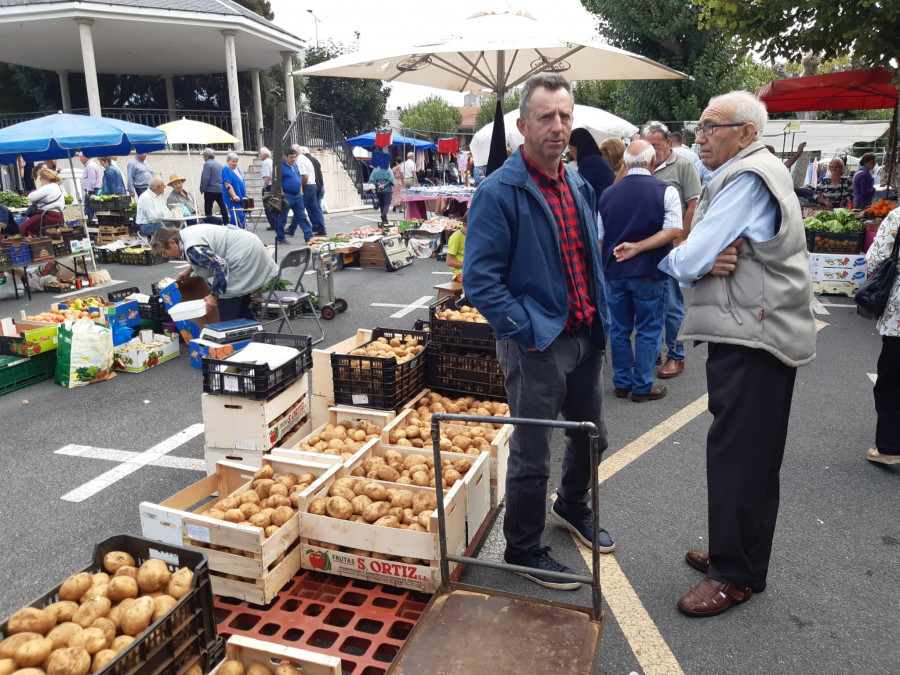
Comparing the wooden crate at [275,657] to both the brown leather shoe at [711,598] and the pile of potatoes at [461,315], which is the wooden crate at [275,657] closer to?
the brown leather shoe at [711,598]

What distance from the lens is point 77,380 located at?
6.45m

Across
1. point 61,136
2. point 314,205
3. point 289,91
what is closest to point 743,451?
point 61,136

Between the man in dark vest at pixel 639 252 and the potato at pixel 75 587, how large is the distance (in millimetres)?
4102

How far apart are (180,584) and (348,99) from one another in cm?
3808

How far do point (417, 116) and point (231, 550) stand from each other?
2357 inches

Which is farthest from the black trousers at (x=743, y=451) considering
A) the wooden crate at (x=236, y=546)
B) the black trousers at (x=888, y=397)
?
the wooden crate at (x=236, y=546)

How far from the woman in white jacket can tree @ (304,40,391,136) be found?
117 ft

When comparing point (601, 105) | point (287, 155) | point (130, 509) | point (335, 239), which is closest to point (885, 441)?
point (130, 509)

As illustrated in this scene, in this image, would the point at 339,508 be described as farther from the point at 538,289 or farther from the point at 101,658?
the point at 538,289

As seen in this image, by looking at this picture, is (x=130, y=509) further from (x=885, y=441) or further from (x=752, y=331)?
A: (x=885, y=441)

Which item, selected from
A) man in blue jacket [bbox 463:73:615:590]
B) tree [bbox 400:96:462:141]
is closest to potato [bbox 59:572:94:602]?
man in blue jacket [bbox 463:73:615:590]

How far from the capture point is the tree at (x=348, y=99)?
37.0m

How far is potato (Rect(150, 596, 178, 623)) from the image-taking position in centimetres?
234

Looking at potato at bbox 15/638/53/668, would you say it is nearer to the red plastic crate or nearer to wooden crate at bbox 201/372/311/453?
the red plastic crate
